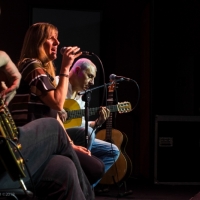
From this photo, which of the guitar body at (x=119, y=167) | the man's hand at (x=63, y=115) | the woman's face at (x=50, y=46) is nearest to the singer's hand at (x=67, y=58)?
the woman's face at (x=50, y=46)

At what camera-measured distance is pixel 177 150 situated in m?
4.96

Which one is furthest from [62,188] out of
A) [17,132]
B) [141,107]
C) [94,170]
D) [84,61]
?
[141,107]

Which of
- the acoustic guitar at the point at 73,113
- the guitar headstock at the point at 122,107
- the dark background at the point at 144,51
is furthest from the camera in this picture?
the dark background at the point at 144,51

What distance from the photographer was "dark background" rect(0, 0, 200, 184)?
506 centimetres

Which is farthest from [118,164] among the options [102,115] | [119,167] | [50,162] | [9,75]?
[9,75]

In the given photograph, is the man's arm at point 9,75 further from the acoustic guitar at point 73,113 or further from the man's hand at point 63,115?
the acoustic guitar at point 73,113

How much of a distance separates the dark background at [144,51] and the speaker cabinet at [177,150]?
9cm

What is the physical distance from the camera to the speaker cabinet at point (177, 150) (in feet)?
16.2

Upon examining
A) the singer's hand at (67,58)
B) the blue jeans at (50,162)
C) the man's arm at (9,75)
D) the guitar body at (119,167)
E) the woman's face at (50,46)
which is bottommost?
the guitar body at (119,167)

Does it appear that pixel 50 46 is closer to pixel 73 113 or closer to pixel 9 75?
pixel 9 75

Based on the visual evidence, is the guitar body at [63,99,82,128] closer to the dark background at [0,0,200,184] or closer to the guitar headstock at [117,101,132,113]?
the guitar headstock at [117,101,132,113]

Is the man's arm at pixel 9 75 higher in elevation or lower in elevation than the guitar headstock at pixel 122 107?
higher

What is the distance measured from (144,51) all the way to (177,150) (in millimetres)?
1281

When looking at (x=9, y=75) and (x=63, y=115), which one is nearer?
(x=9, y=75)
